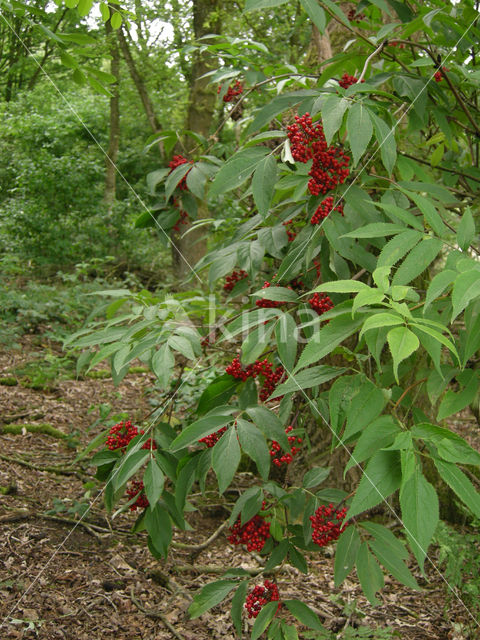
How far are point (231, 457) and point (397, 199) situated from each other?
973mm

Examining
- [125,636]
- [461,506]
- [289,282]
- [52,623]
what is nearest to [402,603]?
[461,506]

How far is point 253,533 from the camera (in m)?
1.73

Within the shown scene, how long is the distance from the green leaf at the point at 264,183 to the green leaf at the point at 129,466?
0.83m

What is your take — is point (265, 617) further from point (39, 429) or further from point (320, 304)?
point (39, 429)

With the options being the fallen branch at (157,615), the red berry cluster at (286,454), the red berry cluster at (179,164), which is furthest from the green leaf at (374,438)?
the fallen branch at (157,615)

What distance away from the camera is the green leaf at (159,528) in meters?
1.82

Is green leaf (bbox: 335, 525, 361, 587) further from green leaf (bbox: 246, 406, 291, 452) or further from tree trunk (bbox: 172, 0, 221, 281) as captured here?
tree trunk (bbox: 172, 0, 221, 281)

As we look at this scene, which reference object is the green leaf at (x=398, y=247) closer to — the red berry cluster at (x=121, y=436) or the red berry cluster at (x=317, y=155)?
the red berry cluster at (x=317, y=155)

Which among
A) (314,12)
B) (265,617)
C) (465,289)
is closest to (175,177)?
(314,12)

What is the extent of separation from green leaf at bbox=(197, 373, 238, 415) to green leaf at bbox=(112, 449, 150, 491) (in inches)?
8.7

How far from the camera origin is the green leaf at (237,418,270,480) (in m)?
1.49

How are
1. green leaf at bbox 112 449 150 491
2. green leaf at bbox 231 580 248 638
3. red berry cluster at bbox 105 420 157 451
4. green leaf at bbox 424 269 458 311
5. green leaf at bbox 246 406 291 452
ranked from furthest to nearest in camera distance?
red berry cluster at bbox 105 420 157 451 → green leaf at bbox 231 580 248 638 → green leaf at bbox 112 449 150 491 → green leaf at bbox 246 406 291 452 → green leaf at bbox 424 269 458 311

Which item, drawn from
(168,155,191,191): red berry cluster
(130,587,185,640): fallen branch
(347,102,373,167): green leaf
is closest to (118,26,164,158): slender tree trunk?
(168,155,191,191): red berry cluster

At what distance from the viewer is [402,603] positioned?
8.57 feet
